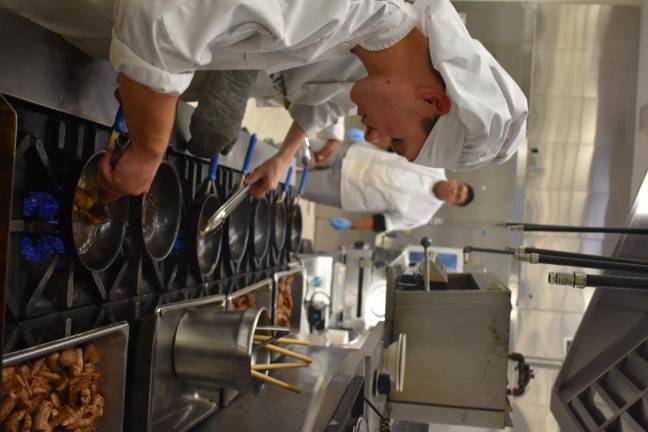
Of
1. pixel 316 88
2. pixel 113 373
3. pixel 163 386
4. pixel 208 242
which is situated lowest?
pixel 163 386

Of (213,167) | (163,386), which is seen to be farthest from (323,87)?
(163,386)

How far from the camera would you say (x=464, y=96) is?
2.59ft

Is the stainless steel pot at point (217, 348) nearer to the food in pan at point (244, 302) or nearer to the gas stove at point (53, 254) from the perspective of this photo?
the gas stove at point (53, 254)

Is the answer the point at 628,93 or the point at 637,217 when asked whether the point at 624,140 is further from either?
the point at 637,217

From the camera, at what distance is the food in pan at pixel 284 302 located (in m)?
2.04

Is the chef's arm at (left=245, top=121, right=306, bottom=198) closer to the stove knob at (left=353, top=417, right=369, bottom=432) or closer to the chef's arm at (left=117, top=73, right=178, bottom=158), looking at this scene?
the chef's arm at (left=117, top=73, right=178, bottom=158)

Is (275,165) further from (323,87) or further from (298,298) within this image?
(298,298)

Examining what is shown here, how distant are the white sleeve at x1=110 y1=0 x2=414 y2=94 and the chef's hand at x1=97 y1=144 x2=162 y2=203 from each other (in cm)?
18

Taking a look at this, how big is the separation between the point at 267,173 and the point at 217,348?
0.61 meters

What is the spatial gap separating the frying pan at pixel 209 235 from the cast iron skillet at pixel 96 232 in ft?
1.04

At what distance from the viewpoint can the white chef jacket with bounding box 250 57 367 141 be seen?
3.78ft

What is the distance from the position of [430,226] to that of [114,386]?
3.28 meters

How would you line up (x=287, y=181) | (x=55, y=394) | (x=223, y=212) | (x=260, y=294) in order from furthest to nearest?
(x=287, y=181), (x=260, y=294), (x=223, y=212), (x=55, y=394)

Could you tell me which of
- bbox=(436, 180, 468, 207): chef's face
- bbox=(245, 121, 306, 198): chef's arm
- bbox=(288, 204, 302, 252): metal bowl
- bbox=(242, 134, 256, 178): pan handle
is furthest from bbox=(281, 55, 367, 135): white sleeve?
bbox=(436, 180, 468, 207): chef's face
